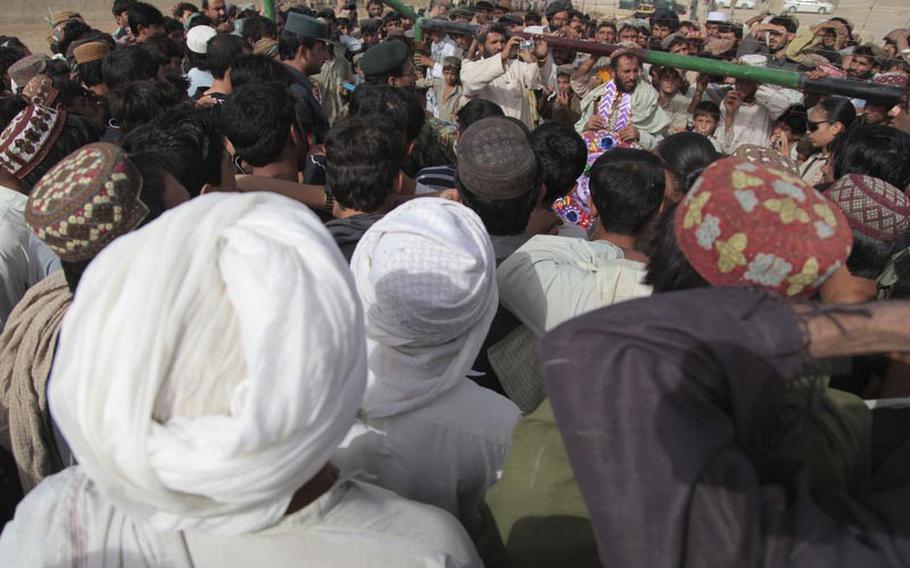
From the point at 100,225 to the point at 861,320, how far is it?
165cm

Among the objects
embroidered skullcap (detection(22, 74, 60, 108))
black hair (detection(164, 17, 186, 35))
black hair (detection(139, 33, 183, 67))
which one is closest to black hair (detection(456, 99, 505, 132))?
embroidered skullcap (detection(22, 74, 60, 108))

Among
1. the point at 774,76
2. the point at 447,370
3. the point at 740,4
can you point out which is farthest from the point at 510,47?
the point at 740,4

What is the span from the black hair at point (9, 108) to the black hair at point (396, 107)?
1.71 m

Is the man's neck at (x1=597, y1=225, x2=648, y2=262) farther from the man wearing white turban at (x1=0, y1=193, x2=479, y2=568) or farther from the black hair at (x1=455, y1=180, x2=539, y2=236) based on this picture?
the man wearing white turban at (x1=0, y1=193, x2=479, y2=568)

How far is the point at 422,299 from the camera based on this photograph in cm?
146

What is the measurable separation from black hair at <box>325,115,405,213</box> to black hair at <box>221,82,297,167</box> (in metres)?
0.72

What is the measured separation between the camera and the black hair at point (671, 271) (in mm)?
1119

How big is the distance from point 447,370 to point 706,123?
4.45m

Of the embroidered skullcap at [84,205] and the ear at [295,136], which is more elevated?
the embroidered skullcap at [84,205]

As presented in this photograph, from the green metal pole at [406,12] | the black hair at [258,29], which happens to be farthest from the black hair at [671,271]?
the green metal pole at [406,12]

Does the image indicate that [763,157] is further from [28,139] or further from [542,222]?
[28,139]

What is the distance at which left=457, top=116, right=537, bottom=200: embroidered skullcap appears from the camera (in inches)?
85.0

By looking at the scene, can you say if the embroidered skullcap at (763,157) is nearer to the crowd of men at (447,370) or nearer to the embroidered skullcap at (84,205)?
the crowd of men at (447,370)

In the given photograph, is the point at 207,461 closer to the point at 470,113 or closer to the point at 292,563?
the point at 292,563
